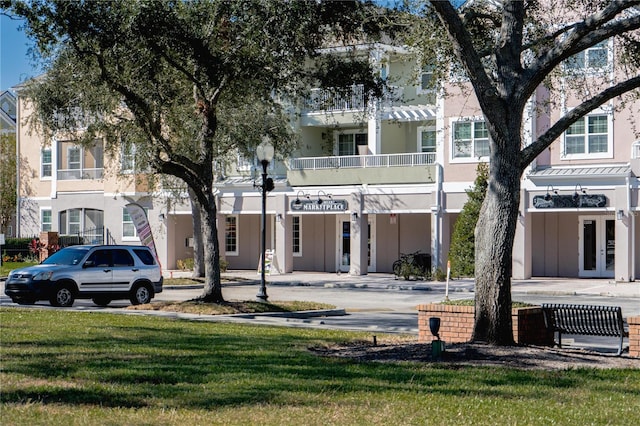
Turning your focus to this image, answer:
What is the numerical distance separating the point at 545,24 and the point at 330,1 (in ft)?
15.3

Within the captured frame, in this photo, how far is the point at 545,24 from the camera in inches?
721

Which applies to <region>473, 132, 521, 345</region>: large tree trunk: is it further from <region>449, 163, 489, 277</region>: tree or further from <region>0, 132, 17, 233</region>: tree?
<region>0, 132, 17, 233</region>: tree

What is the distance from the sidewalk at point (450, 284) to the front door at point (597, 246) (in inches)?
47.2

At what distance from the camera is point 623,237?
35.4 m

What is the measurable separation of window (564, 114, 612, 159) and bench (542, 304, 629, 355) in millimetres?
22436

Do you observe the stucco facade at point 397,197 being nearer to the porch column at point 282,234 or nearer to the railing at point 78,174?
the porch column at point 282,234

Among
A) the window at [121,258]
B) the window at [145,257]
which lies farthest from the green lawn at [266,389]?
the window at [145,257]

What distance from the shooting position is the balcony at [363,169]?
4006cm

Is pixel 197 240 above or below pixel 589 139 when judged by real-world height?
below

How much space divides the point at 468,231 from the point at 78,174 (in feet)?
80.4

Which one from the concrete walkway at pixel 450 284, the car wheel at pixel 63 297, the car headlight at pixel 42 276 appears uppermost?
the car headlight at pixel 42 276

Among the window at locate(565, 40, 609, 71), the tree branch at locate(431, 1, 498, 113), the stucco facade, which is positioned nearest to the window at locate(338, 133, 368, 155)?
the stucco facade

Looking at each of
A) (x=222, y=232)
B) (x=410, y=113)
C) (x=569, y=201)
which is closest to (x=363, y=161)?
(x=410, y=113)

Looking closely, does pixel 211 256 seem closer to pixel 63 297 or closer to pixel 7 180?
pixel 63 297
